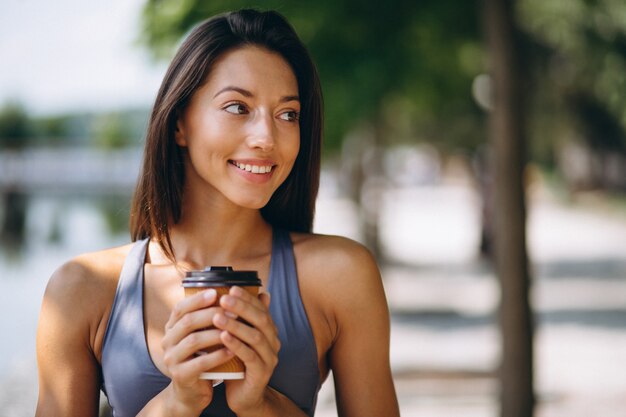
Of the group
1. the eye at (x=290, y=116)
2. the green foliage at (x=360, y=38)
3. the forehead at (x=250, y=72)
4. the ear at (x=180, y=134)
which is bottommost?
the ear at (x=180, y=134)

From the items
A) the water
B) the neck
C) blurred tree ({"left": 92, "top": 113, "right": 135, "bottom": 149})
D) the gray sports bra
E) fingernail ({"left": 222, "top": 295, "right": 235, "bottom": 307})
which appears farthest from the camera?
blurred tree ({"left": 92, "top": 113, "right": 135, "bottom": 149})

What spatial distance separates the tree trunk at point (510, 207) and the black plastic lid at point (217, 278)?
4.61m

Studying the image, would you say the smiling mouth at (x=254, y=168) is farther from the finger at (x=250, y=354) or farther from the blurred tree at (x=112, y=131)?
the blurred tree at (x=112, y=131)

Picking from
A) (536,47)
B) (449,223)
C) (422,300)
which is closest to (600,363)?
(422,300)

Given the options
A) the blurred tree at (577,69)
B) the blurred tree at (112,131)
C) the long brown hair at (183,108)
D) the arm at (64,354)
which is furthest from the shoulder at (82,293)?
the blurred tree at (112,131)

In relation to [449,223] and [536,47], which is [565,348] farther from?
[449,223]

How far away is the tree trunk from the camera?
6207 millimetres

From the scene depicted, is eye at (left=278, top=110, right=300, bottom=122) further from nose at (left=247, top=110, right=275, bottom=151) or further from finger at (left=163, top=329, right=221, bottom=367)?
finger at (left=163, top=329, right=221, bottom=367)

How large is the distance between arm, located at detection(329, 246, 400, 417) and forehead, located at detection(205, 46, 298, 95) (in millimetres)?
453

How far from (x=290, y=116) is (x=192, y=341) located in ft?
2.30

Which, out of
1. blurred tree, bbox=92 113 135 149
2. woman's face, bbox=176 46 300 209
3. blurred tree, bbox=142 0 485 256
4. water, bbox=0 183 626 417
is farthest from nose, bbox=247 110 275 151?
blurred tree, bbox=92 113 135 149

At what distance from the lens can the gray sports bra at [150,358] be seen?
215cm

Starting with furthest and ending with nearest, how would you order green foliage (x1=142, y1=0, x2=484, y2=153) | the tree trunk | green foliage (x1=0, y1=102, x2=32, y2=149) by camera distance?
green foliage (x1=0, y1=102, x2=32, y2=149)
green foliage (x1=142, y1=0, x2=484, y2=153)
the tree trunk

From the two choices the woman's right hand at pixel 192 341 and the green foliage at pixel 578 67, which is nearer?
the woman's right hand at pixel 192 341
